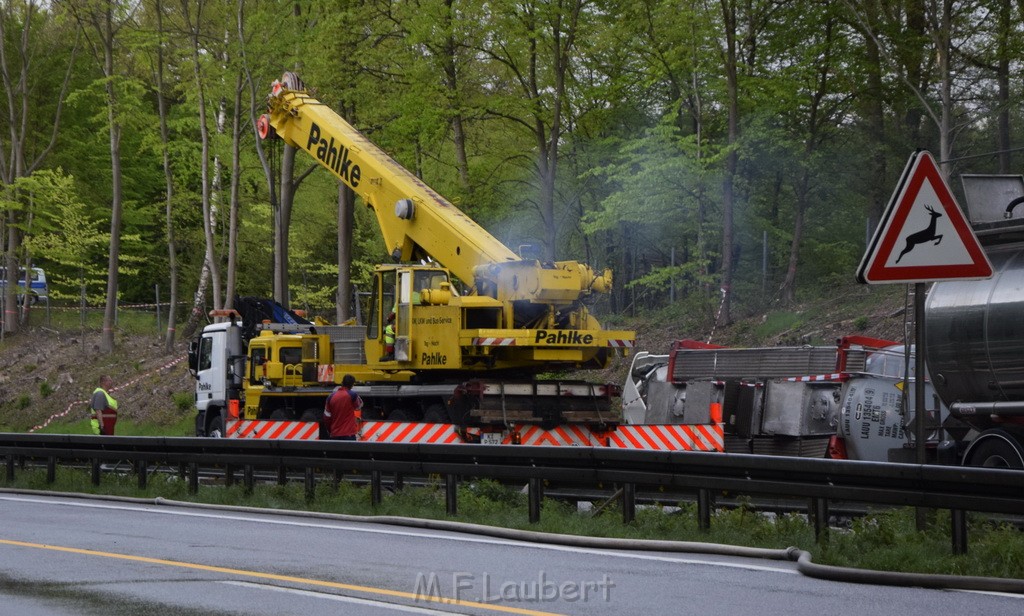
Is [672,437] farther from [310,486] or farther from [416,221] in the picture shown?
[416,221]

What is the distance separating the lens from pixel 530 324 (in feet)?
69.5

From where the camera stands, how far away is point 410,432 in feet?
69.0

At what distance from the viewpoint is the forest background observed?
3288 cm

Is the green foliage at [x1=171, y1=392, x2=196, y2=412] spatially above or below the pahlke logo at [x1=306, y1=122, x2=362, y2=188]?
below

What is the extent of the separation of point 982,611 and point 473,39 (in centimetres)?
2597

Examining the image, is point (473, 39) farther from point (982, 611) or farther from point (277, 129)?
point (982, 611)

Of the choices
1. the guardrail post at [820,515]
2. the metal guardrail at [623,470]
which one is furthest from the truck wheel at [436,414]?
the guardrail post at [820,515]

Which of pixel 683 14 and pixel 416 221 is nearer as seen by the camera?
pixel 416 221

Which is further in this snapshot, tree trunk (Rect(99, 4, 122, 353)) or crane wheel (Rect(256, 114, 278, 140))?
tree trunk (Rect(99, 4, 122, 353))

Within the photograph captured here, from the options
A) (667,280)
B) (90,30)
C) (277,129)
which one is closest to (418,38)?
(277,129)

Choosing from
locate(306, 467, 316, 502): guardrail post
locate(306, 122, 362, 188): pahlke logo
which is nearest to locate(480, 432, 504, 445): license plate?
locate(306, 467, 316, 502): guardrail post

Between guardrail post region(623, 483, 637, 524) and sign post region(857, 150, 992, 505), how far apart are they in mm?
3953

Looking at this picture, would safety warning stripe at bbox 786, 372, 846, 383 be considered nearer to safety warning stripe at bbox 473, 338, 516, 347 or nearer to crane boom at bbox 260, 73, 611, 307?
crane boom at bbox 260, 73, 611, 307

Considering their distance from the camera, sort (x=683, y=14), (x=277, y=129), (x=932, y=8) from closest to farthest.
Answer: (x=277, y=129) → (x=932, y=8) → (x=683, y=14)
